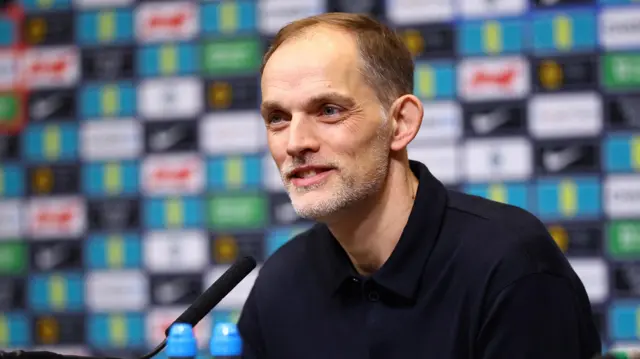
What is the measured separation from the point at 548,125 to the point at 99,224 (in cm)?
166

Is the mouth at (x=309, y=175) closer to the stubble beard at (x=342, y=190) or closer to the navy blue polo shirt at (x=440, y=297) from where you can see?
the stubble beard at (x=342, y=190)

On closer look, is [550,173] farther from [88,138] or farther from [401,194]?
[88,138]

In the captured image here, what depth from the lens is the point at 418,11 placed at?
2686 millimetres

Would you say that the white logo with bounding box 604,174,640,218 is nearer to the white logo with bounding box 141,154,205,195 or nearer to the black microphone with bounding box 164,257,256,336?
the white logo with bounding box 141,154,205,195

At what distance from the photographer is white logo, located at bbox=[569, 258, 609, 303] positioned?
2.53 m

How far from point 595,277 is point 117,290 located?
5.53ft

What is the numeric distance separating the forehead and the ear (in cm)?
9

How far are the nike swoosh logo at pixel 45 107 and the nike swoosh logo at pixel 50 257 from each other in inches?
19.9

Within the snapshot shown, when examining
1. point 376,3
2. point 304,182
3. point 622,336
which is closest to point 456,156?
point 376,3

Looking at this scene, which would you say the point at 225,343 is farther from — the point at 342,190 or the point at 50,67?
the point at 50,67

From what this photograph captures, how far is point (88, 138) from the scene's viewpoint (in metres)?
2.96

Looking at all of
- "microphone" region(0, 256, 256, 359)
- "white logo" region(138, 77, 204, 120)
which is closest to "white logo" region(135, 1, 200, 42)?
"white logo" region(138, 77, 204, 120)

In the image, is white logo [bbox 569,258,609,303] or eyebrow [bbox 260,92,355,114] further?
white logo [bbox 569,258,609,303]

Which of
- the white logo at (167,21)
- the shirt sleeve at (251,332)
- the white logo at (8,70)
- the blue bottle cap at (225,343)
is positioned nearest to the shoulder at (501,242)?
the shirt sleeve at (251,332)
